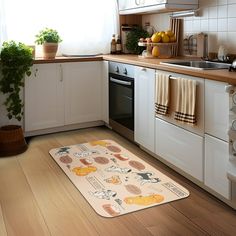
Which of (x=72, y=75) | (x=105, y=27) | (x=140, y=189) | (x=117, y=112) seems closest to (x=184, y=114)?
(x=140, y=189)

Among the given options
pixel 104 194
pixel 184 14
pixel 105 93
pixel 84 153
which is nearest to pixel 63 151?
pixel 84 153

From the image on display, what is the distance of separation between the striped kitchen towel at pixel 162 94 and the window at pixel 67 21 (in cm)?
161

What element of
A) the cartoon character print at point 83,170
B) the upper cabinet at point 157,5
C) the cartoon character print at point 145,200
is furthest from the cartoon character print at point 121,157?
the upper cabinet at point 157,5

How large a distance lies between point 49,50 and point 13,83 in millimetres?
593

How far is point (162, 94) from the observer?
269 centimetres

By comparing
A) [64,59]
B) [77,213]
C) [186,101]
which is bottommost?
[77,213]

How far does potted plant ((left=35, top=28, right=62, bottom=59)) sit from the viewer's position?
369cm

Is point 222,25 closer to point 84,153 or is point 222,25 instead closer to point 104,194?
point 84,153

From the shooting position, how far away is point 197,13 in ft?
10.9

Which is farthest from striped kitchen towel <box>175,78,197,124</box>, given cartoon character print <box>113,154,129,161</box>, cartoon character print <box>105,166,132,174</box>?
cartoon character print <box>113,154,129,161</box>

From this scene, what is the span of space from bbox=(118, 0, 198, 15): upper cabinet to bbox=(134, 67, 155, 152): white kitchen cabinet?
703mm

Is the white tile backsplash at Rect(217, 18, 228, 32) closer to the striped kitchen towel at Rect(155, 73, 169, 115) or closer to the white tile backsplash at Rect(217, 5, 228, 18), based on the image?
the white tile backsplash at Rect(217, 5, 228, 18)

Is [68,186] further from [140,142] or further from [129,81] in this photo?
[129,81]

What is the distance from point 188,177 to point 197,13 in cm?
163
